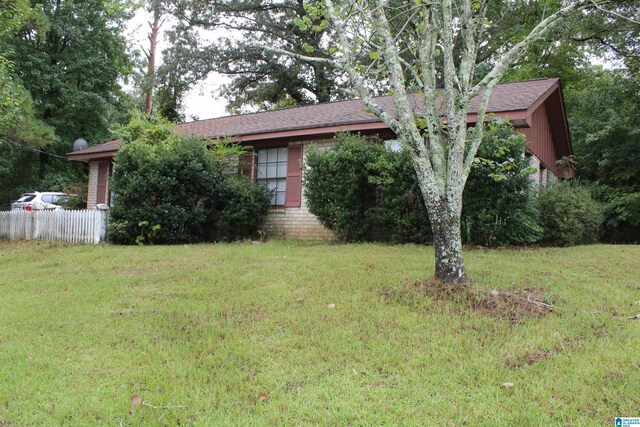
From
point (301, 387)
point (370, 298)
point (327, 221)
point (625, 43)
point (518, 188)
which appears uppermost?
point (625, 43)

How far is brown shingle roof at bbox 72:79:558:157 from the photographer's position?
1039 centimetres

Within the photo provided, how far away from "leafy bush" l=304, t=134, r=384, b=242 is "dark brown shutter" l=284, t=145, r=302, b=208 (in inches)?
77.9

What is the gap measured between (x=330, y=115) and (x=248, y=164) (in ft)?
9.39

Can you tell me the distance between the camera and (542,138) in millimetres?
13281

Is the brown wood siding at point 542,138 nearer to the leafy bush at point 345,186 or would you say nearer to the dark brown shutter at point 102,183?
the leafy bush at point 345,186

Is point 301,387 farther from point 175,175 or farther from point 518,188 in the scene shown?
point 175,175

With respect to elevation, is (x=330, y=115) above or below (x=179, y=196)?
above

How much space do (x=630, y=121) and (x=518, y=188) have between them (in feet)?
36.9

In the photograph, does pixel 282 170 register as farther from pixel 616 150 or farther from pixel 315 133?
pixel 616 150

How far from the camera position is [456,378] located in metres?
3.20

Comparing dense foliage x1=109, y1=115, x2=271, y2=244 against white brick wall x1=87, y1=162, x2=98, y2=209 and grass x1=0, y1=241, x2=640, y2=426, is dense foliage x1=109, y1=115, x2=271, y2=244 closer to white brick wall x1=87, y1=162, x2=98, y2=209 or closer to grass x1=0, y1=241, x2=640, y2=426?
grass x1=0, y1=241, x2=640, y2=426

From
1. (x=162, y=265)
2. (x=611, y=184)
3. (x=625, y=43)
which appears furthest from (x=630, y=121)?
(x=162, y=265)

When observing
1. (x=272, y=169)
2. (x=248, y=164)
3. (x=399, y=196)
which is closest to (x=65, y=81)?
(x=248, y=164)

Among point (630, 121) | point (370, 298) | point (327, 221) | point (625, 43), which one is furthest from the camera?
point (625, 43)
